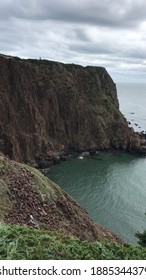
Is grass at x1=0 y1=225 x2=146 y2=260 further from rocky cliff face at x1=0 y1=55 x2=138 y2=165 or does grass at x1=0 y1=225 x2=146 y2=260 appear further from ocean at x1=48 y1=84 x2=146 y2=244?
rocky cliff face at x1=0 y1=55 x2=138 y2=165

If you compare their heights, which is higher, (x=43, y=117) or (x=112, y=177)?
(x=43, y=117)

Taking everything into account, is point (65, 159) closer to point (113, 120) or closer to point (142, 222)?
point (113, 120)

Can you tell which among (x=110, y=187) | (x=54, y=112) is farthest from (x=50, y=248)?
(x=54, y=112)

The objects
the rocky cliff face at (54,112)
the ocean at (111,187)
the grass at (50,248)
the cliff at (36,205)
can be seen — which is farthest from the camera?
the rocky cliff face at (54,112)

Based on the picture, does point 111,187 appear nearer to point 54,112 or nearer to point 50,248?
point 54,112

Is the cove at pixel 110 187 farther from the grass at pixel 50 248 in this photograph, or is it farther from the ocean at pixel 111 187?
the grass at pixel 50 248

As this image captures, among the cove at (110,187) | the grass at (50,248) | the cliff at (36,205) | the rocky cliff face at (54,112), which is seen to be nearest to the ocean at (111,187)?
the cove at (110,187)

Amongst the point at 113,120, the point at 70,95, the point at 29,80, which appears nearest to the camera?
the point at 29,80
